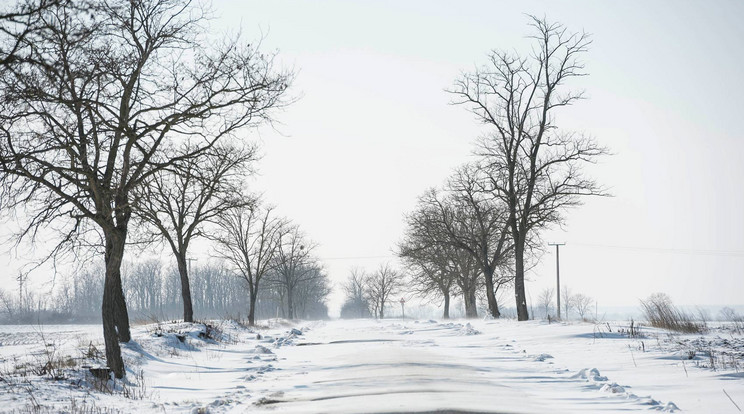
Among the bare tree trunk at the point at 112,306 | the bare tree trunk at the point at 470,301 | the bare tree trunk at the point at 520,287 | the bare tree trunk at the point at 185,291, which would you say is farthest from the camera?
the bare tree trunk at the point at 470,301

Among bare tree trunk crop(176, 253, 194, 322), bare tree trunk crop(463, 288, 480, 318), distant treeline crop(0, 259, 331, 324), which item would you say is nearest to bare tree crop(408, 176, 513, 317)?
bare tree trunk crop(463, 288, 480, 318)

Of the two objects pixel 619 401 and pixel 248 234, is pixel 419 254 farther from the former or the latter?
pixel 619 401

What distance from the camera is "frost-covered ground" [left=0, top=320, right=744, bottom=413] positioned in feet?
22.9

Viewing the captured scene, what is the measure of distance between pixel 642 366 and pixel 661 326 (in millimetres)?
7900

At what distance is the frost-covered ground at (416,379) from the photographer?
697cm

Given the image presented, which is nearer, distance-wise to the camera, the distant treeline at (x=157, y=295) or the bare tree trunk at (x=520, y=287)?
the bare tree trunk at (x=520, y=287)

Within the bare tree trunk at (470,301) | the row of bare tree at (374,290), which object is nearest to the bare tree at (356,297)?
the row of bare tree at (374,290)

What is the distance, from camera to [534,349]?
1371 centimetres

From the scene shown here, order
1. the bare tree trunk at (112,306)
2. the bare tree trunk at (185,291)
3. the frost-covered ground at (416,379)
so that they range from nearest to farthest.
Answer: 1. the frost-covered ground at (416,379)
2. the bare tree trunk at (112,306)
3. the bare tree trunk at (185,291)

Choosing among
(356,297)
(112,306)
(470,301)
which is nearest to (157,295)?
(356,297)

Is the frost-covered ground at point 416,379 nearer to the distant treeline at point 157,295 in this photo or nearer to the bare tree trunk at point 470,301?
the bare tree trunk at point 470,301

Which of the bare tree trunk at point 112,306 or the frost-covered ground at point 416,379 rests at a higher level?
the bare tree trunk at point 112,306

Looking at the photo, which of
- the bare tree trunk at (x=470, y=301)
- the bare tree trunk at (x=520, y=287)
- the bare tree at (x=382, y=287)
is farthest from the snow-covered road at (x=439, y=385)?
the bare tree at (x=382, y=287)

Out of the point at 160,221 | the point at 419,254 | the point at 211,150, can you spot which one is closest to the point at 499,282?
the point at 419,254
